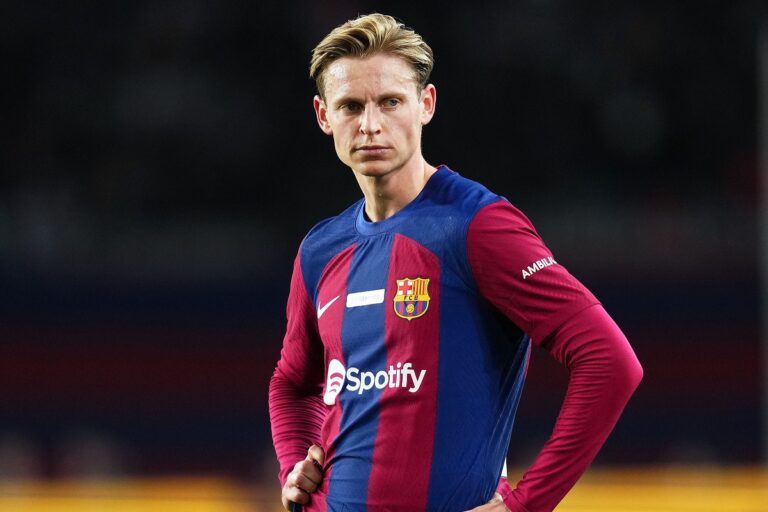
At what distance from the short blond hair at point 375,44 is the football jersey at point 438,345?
23cm

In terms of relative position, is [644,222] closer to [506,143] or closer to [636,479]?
[506,143]

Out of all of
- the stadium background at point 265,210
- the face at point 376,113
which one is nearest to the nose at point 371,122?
the face at point 376,113

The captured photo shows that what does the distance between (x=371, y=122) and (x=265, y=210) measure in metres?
5.85

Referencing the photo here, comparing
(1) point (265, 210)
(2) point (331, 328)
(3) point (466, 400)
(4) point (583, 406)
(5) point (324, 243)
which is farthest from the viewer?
(1) point (265, 210)

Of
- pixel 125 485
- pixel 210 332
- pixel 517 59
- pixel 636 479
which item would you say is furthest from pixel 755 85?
pixel 125 485

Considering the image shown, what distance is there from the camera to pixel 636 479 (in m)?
6.07

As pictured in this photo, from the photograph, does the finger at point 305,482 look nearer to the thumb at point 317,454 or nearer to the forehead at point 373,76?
the thumb at point 317,454

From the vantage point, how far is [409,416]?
224 cm

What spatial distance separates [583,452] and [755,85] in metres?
6.75

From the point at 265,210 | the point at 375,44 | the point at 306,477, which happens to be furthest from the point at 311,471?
the point at 265,210

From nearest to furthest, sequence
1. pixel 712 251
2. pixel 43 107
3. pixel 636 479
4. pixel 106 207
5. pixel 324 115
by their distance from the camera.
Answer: pixel 324 115
pixel 636 479
pixel 712 251
pixel 106 207
pixel 43 107

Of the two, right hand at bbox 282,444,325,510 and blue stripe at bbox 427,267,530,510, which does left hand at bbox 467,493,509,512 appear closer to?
blue stripe at bbox 427,267,530,510

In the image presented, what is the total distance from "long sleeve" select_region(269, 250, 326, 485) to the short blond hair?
A: 46cm

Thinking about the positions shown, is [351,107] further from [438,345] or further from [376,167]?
[438,345]
